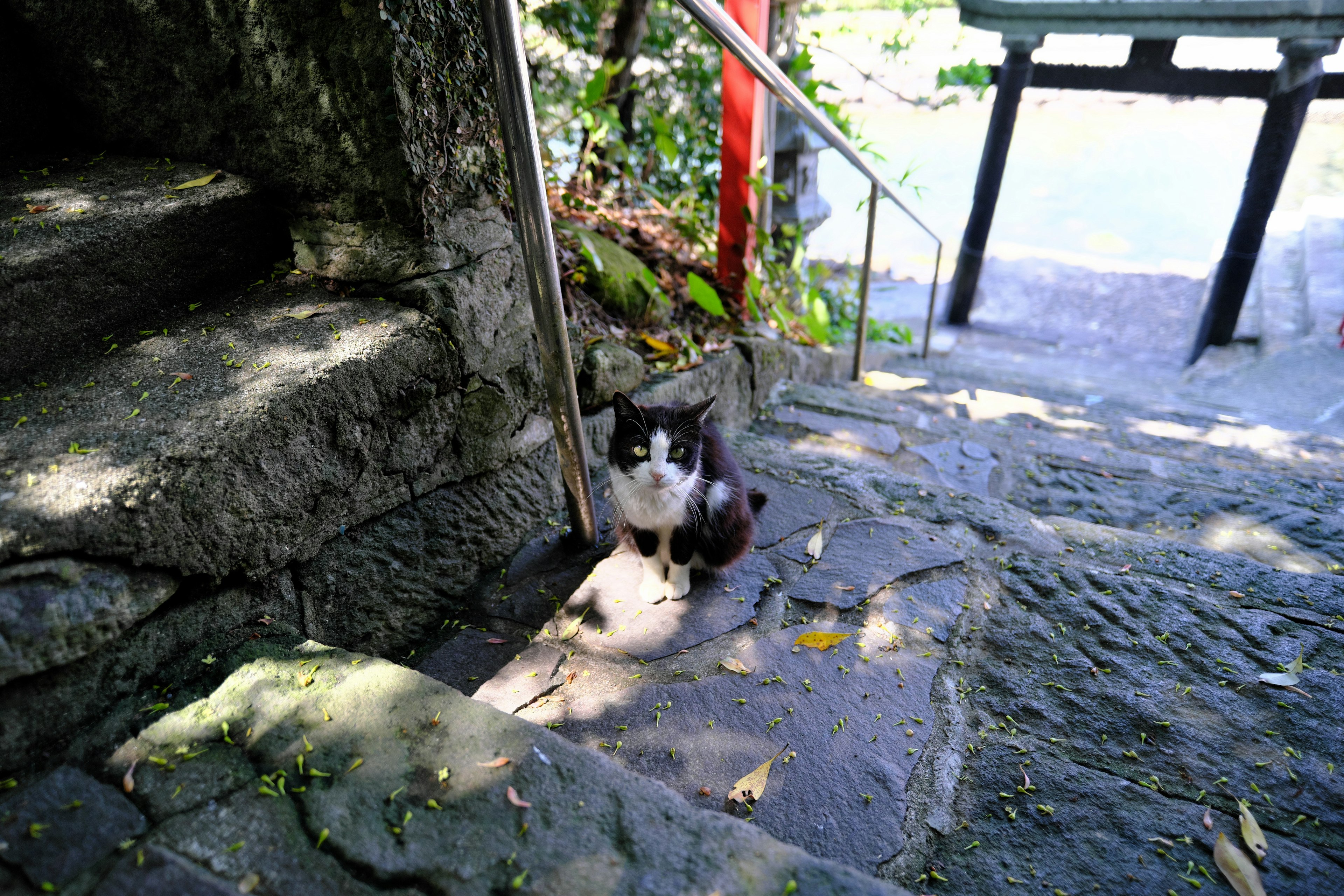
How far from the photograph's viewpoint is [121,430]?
1.28 meters

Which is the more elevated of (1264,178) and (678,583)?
(1264,178)

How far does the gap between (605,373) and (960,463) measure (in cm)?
170

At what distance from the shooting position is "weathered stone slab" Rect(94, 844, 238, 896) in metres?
0.89

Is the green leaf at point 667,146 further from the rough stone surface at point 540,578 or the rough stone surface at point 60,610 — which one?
the rough stone surface at point 60,610

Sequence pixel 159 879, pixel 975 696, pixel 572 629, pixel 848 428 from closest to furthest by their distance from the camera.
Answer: pixel 159 879
pixel 975 696
pixel 572 629
pixel 848 428

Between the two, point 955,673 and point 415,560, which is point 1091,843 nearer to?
point 955,673

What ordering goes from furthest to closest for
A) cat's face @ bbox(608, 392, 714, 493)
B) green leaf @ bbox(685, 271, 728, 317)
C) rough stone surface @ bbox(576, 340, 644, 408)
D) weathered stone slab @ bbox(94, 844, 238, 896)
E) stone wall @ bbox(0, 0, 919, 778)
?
green leaf @ bbox(685, 271, 728, 317) → rough stone surface @ bbox(576, 340, 644, 408) → cat's face @ bbox(608, 392, 714, 493) → stone wall @ bbox(0, 0, 919, 778) → weathered stone slab @ bbox(94, 844, 238, 896)

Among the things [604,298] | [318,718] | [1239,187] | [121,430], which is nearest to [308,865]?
[318,718]

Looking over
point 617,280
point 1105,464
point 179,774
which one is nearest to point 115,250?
point 179,774

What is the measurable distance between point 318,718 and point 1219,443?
4.73 meters

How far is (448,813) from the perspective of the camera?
3.40 feet

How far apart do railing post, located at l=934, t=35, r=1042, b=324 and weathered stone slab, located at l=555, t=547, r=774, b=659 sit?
24.9ft

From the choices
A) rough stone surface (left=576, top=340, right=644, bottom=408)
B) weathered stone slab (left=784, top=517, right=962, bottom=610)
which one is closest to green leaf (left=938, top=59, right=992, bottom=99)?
rough stone surface (left=576, top=340, right=644, bottom=408)

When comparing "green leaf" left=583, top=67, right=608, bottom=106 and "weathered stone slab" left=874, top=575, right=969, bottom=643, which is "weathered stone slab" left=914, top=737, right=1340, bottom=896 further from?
"green leaf" left=583, top=67, right=608, bottom=106
